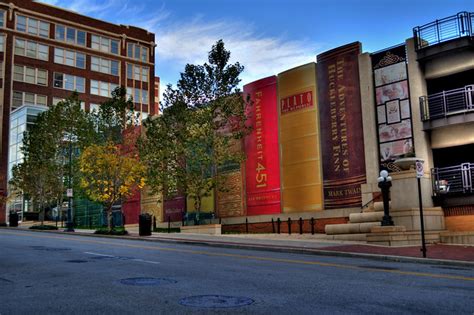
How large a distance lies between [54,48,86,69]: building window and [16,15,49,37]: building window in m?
2.83

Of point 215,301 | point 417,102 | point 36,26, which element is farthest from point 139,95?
point 215,301

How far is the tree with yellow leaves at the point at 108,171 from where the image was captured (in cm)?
3340

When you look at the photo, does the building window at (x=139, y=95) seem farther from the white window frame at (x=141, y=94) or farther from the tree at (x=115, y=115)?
the tree at (x=115, y=115)

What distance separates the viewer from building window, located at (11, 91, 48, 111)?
66.1 meters

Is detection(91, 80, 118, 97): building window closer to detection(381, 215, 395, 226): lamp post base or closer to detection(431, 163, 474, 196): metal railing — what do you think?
detection(431, 163, 474, 196): metal railing

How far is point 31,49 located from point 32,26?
324 centimetres

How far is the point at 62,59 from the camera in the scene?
70875 mm

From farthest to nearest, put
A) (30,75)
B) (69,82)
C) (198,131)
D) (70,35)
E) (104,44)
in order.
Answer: (104,44) → (70,35) → (69,82) → (30,75) → (198,131)

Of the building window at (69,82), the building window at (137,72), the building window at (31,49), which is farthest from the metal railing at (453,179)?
the building window at (137,72)

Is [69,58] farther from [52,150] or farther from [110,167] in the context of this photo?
[110,167]

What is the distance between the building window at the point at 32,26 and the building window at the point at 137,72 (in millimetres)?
12692

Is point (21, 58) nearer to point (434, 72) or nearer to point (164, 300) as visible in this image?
point (434, 72)

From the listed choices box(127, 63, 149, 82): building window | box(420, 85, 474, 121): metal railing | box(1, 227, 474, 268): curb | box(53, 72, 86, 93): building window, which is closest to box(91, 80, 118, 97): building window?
box(53, 72, 86, 93): building window

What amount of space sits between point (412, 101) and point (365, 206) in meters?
5.70
